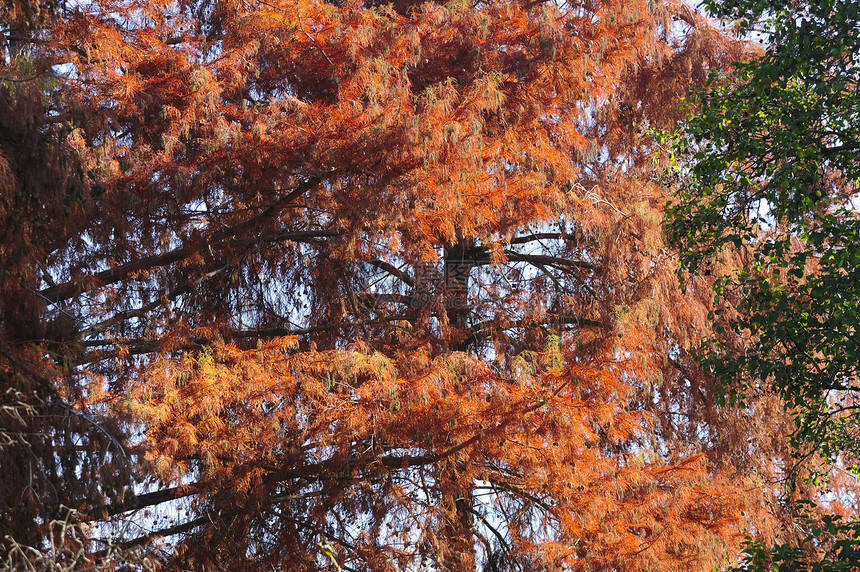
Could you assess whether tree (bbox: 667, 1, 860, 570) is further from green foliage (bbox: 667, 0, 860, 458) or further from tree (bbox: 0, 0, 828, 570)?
tree (bbox: 0, 0, 828, 570)

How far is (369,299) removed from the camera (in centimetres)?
1059

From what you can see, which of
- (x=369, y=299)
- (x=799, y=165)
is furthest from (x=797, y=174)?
(x=369, y=299)

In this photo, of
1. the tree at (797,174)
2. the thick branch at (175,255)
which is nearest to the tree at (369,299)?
the thick branch at (175,255)

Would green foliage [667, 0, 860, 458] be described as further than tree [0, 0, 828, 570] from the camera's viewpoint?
No

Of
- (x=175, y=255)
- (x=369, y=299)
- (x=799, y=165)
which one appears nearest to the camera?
(x=799, y=165)

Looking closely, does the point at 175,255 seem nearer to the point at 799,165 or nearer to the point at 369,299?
the point at 369,299

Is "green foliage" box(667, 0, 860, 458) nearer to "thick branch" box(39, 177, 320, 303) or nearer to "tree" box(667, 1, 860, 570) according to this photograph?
"tree" box(667, 1, 860, 570)

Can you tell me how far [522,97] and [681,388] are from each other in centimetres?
396

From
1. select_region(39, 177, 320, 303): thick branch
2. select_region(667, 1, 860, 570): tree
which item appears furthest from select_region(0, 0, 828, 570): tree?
select_region(667, 1, 860, 570): tree

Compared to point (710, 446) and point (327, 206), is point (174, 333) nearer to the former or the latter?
point (327, 206)

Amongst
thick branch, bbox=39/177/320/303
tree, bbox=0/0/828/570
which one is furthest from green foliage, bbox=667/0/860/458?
thick branch, bbox=39/177/320/303

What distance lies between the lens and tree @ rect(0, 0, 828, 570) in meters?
7.96

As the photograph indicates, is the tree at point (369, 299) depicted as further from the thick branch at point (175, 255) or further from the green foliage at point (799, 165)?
the green foliage at point (799, 165)

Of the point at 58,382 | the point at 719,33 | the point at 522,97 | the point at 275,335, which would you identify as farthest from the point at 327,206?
the point at 719,33
